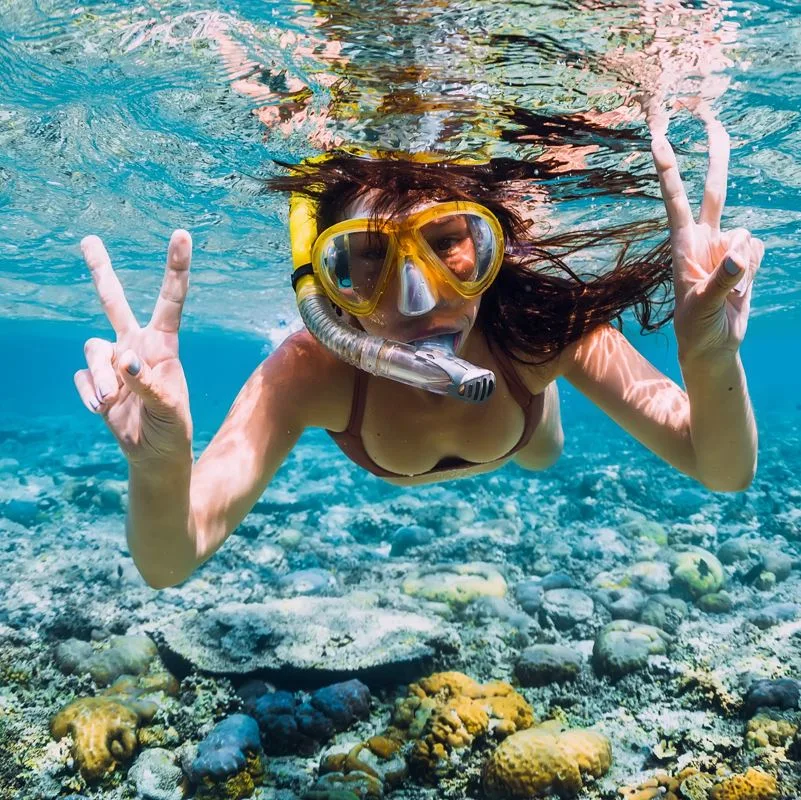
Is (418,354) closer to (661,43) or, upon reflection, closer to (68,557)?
(661,43)

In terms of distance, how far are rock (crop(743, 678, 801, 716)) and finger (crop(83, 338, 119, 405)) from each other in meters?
5.14

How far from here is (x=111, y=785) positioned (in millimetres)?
4371

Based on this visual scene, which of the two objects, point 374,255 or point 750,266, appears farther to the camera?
point 374,255

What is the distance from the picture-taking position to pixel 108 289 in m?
2.66

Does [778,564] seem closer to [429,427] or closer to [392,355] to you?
[429,427]

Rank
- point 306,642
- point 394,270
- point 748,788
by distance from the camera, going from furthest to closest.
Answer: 1. point 306,642
2. point 748,788
3. point 394,270

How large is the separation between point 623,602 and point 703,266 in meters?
5.87

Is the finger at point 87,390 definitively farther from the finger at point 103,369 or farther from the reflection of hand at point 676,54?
the reflection of hand at point 676,54

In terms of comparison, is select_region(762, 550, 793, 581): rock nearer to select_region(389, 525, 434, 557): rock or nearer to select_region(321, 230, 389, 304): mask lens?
select_region(389, 525, 434, 557): rock

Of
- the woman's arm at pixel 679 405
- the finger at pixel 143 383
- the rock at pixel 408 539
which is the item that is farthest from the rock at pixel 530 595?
the finger at pixel 143 383

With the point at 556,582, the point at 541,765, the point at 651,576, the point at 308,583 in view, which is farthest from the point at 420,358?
the point at 651,576

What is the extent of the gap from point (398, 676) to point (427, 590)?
102 inches

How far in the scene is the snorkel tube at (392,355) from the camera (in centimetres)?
285

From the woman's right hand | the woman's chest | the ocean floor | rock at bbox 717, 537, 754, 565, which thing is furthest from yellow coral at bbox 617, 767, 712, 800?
rock at bbox 717, 537, 754, 565
